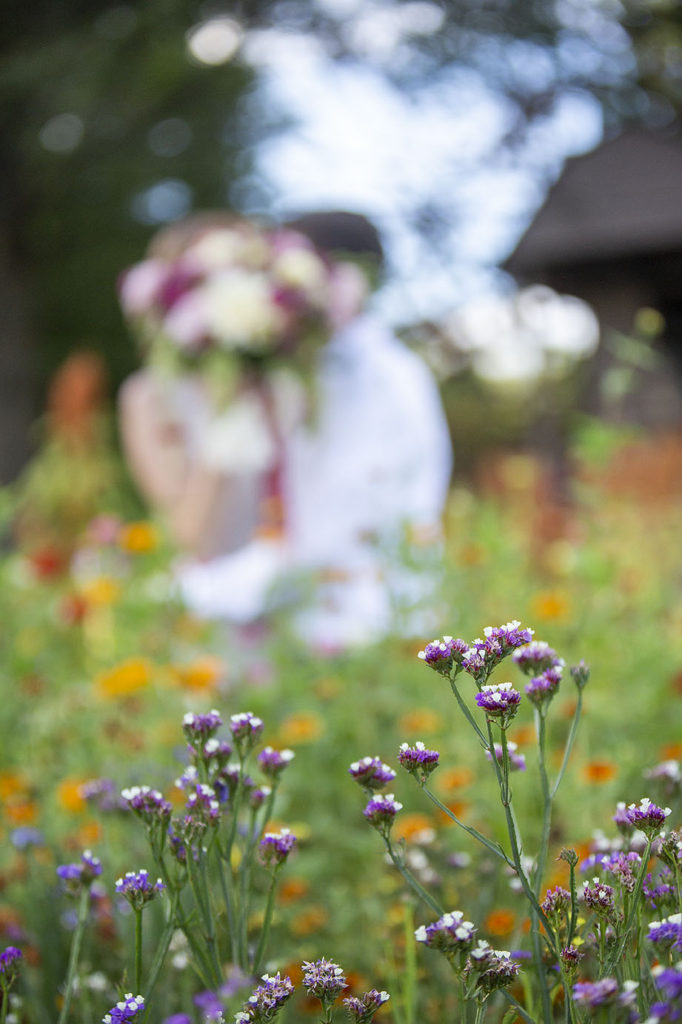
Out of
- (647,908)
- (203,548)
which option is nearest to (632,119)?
(203,548)

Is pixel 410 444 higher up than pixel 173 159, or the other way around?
pixel 173 159

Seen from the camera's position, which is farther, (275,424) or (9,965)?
(275,424)

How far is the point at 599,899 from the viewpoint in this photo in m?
0.74

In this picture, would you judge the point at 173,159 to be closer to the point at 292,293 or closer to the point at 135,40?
the point at 135,40

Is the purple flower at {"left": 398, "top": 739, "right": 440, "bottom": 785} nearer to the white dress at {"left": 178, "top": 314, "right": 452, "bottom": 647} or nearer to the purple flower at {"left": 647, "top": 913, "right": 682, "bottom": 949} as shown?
the purple flower at {"left": 647, "top": 913, "right": 682, "bottom": 949}

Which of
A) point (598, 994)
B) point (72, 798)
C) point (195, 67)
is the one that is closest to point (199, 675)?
point (72, 798)

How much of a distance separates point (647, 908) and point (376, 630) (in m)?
1.71

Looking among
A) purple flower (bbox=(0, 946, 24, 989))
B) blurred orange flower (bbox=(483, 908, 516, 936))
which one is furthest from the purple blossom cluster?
blurred orange flower (bbox=(483, 908, 516, 936))

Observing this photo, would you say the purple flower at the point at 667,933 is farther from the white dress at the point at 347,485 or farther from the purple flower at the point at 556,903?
the white dress at the point at 347,485

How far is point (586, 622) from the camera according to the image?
2291 mm

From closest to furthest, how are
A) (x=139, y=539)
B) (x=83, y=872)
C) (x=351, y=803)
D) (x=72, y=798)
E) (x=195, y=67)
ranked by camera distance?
(x=83, y=872)
(x=72, y=798)
(x=351, y=803)
(x=139, y=539)
(x=195, y=67)

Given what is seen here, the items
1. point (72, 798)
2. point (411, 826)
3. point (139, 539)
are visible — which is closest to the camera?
point (411, 826)

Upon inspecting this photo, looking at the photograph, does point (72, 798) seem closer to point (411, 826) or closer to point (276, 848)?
point (411, 826)

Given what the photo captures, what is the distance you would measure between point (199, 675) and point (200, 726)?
3.60 ft
